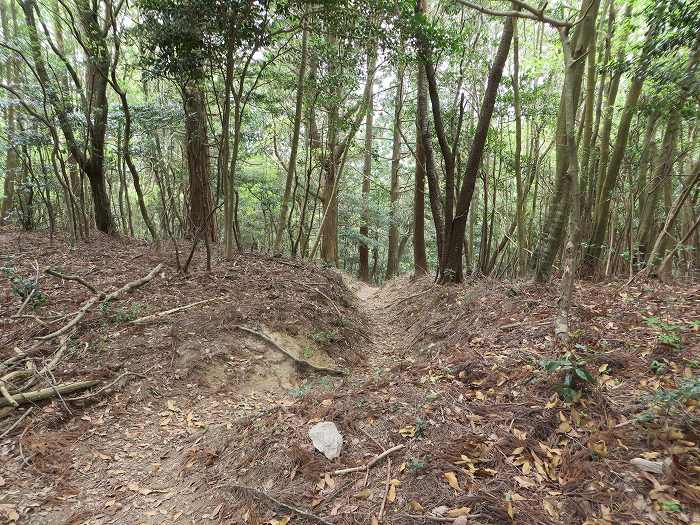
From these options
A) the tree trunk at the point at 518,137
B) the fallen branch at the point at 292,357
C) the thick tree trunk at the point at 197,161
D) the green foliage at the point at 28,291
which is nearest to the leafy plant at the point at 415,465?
the fallen branch at the point at 292,357

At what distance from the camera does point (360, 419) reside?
3484mm

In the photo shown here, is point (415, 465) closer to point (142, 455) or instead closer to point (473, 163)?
point (142, 455)

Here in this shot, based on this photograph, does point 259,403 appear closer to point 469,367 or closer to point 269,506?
point 269,506

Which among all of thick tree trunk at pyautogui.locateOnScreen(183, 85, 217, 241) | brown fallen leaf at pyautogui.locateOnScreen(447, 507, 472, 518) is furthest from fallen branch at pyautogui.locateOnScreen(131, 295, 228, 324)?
brown fallen leaf at pyautogui.locateOnScreen(447, 507, 472, 518)

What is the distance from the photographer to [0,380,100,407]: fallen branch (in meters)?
3.90

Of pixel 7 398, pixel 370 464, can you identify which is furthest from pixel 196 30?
pixel 370 464

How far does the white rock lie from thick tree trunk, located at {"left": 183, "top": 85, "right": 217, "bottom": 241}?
6.04 m

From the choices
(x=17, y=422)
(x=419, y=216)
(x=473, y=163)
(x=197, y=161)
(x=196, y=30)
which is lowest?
(x=17, y=422)

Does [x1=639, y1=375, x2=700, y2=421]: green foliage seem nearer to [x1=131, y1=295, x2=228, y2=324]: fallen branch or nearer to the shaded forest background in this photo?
the shaded forest background

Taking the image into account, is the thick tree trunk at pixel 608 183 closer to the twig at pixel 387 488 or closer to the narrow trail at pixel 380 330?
the narrow trail at pixel 380 330

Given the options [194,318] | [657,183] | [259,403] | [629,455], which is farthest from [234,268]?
[657,183]

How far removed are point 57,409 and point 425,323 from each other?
601 cm

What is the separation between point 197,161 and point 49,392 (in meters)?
6.73

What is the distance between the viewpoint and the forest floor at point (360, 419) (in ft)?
8.32
